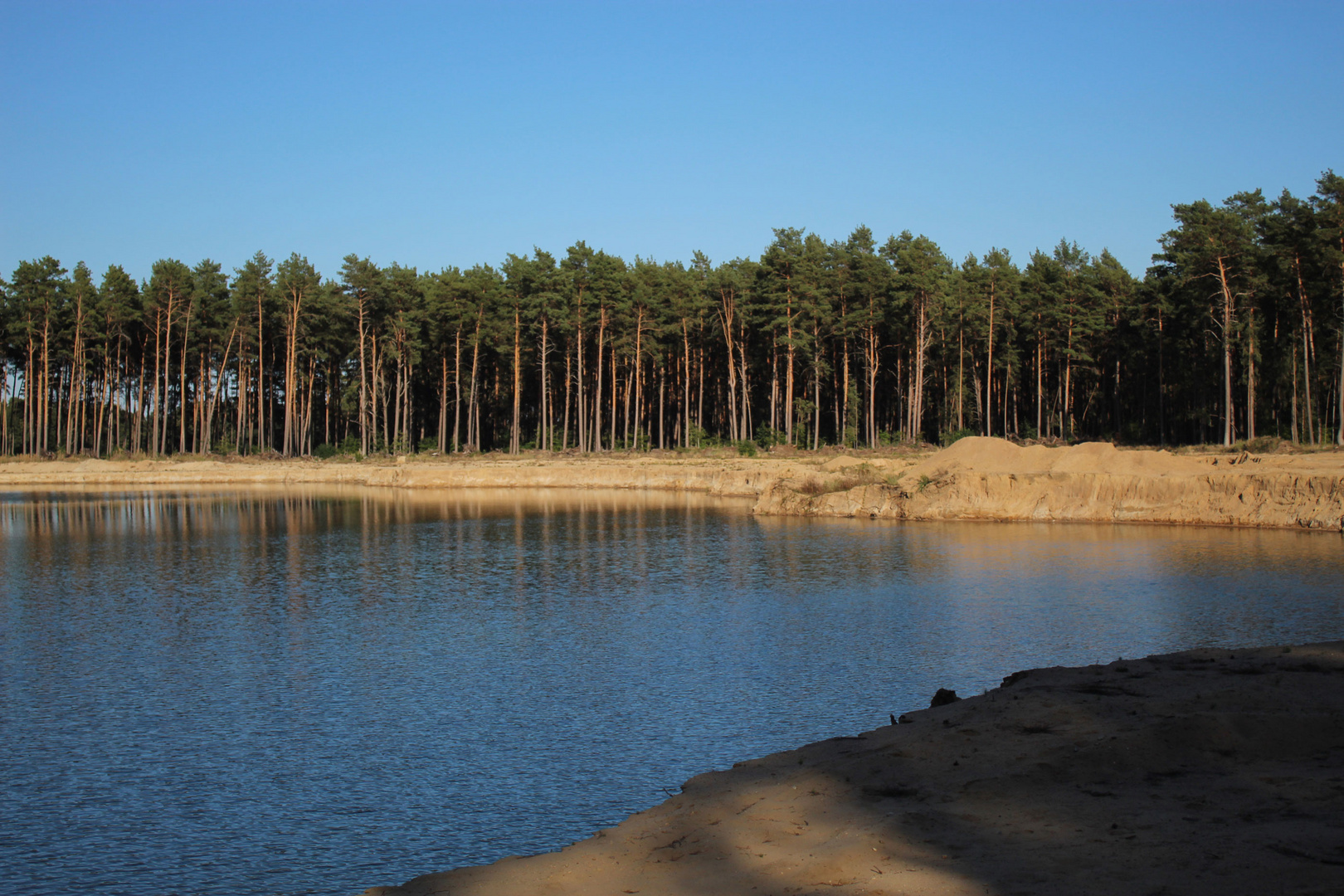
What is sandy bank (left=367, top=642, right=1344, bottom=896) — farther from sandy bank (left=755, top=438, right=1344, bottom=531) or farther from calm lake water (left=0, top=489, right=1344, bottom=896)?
sandy bank (left=755, top=438, right=1344, bottom=531)

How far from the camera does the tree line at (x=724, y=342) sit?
6312 centimetres

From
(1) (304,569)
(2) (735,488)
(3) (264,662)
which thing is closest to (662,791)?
(3) (264,662)

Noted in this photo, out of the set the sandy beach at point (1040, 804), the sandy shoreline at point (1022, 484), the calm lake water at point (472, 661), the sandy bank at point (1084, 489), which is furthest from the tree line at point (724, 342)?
the sandy beach at point (1040, 804)

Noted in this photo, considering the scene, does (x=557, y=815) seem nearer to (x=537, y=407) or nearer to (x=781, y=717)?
(x=781, y=717)

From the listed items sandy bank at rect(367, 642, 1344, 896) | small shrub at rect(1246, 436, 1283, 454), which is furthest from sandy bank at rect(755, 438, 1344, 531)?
sandy bank at rect(367, 642, 1344, 896)

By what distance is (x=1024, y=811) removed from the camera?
7.05 meters

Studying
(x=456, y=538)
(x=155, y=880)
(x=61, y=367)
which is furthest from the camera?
(x=61, y=367)

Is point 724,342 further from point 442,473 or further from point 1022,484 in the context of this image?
point 1022,484

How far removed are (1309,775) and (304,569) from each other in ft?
78.1

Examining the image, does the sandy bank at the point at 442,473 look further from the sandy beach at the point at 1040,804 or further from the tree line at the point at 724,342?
the sandy beach at the point at 1040,804

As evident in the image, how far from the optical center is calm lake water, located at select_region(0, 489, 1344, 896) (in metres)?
8.94

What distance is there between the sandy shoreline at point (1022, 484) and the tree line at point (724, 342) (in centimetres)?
963

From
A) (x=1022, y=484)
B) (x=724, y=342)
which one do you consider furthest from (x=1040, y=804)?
(x=724, y=342)

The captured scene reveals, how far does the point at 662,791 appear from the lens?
949cm
